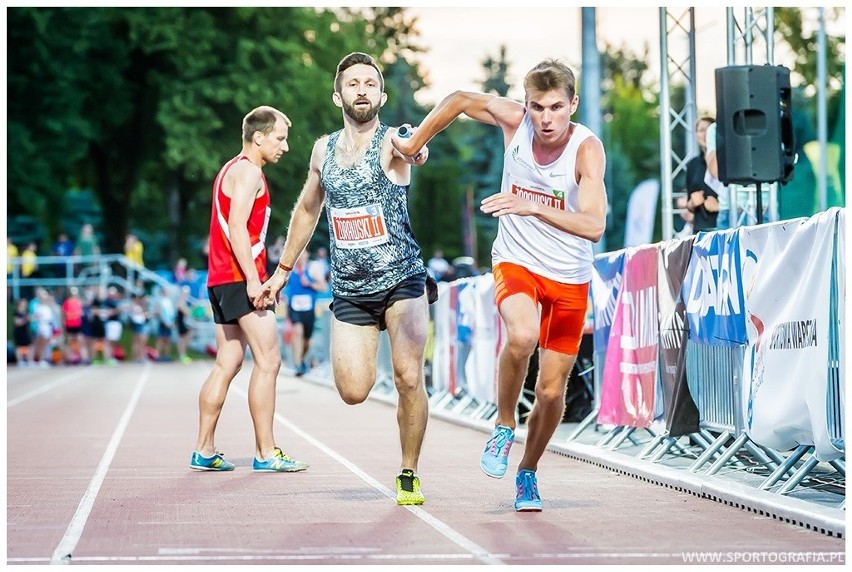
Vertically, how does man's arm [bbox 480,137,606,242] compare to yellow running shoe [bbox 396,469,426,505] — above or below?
above

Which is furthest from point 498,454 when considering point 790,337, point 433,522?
point 790,337

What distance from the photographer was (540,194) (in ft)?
26.5

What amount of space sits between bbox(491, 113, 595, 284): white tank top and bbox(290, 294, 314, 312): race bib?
741 inches

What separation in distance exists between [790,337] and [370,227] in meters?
2.30

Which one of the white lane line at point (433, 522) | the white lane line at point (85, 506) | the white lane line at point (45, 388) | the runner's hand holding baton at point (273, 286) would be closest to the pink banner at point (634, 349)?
the white lane line at point (433, 522)

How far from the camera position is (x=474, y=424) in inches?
611

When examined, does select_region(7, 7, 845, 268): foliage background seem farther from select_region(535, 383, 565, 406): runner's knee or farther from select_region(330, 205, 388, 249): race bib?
select_region(535, 383, 565, 406): runner's knee

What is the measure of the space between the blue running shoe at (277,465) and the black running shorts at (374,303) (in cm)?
220

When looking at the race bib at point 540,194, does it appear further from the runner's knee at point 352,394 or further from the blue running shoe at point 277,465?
the blue running shoe at point 277,465

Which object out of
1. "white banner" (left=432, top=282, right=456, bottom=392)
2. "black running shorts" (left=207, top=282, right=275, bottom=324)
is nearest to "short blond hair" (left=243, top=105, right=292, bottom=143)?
"black running shorts" (left=207, top=282, right=275, bottom=324)

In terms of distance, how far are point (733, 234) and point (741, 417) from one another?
1123mm

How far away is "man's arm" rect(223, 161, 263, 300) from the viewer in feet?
34.3
